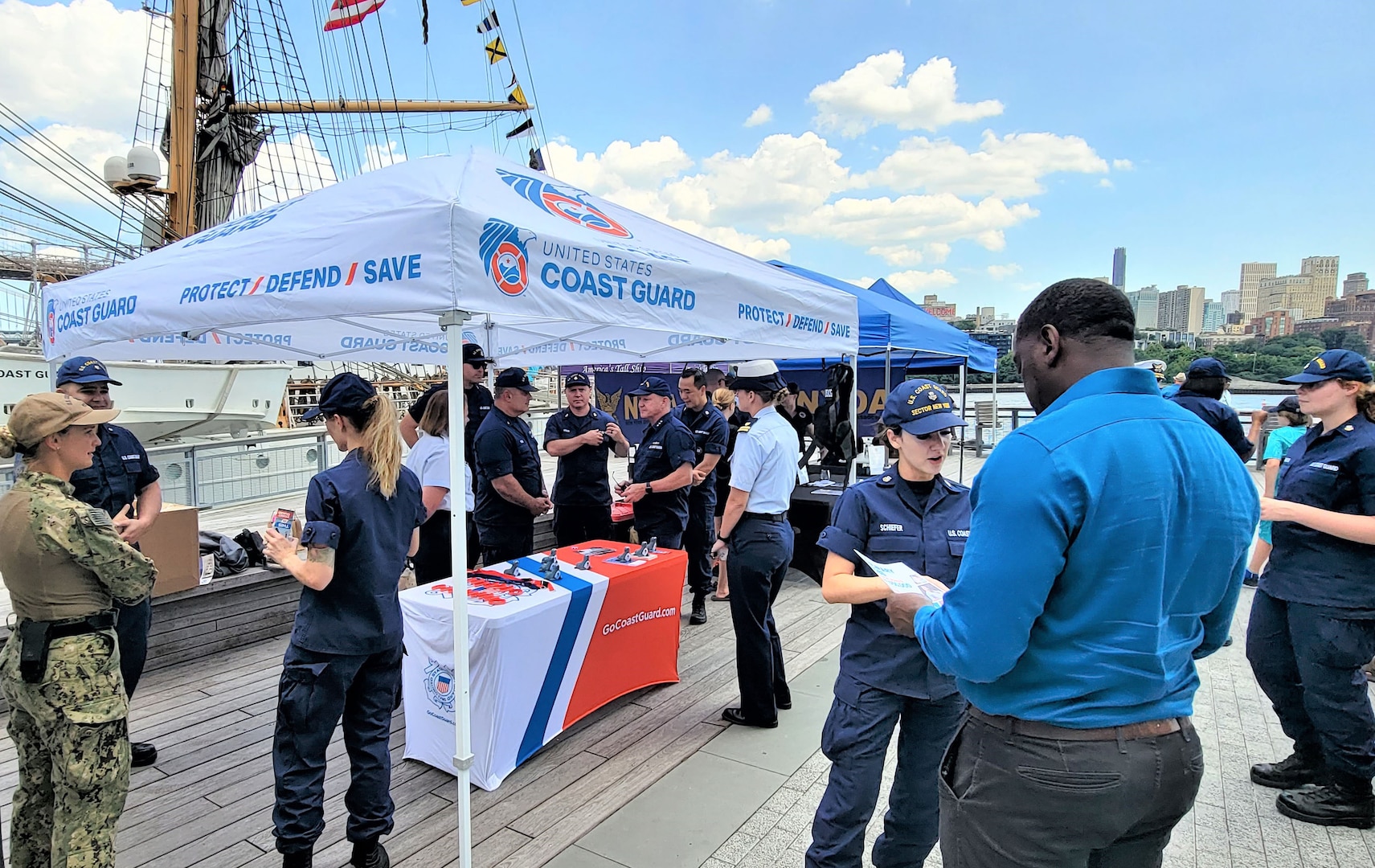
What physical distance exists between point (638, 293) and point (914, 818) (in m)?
2.07

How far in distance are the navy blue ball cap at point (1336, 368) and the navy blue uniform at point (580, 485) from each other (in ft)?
12.5

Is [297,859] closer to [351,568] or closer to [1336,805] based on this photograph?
[351,568]

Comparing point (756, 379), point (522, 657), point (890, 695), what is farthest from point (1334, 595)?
point (522, 657)

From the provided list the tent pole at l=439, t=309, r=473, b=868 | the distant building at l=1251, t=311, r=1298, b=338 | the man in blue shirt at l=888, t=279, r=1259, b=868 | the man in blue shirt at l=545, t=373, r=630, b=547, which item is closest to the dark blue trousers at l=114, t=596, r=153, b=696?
the tent pole at l=439, t=309, r=473, b=868

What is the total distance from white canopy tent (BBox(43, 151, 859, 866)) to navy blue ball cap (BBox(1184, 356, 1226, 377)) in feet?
8.45

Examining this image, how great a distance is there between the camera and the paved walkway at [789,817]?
2.66 metres

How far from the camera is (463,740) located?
2.45m

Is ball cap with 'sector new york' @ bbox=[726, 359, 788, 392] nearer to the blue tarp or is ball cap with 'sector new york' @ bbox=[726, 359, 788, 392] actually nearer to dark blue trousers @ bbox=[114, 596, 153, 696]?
dark blue trousers @ bbox=[114, 596, 153, 696]

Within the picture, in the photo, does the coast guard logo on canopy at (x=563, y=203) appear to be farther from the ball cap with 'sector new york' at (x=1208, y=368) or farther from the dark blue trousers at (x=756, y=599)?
the ball cap with 'sector new york' at (x=1208, y=368)

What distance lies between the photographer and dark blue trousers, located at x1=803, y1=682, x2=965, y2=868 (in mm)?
2129

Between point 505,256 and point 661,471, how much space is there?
3090 millimetres

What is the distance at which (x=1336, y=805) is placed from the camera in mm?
2850

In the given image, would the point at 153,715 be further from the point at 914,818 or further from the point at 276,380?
the point at 276,380

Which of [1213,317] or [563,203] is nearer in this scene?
[563,203]
